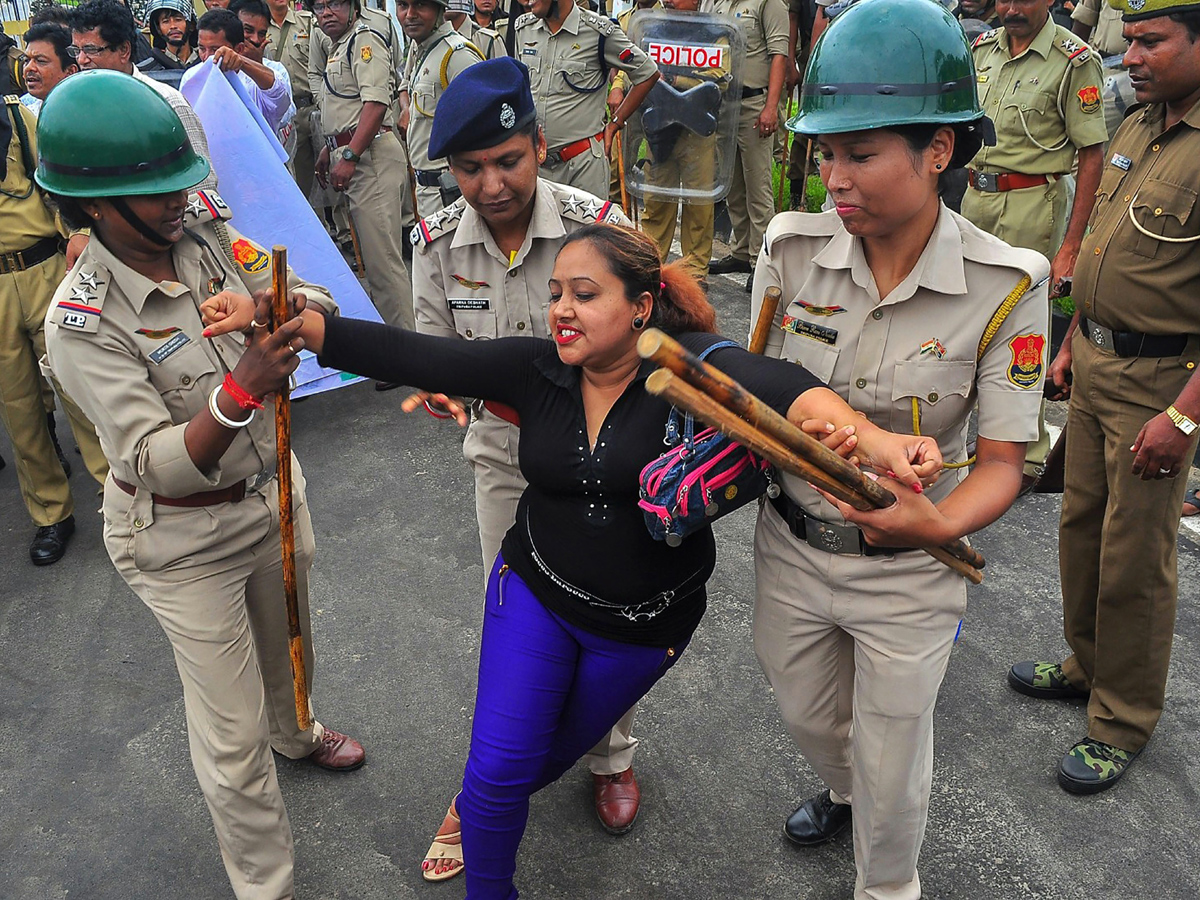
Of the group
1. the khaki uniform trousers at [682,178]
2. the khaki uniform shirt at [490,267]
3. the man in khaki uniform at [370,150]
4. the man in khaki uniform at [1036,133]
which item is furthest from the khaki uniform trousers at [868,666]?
the khaki uniform trousers at [682,178]

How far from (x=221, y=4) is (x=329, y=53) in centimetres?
202

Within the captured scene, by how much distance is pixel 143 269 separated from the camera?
2.65 m

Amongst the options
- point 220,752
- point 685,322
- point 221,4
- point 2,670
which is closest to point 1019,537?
point 685,322

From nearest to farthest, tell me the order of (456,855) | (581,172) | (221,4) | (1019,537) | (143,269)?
(143,269) < (456,855) < (1019,537) < (581,172) < (221,4)

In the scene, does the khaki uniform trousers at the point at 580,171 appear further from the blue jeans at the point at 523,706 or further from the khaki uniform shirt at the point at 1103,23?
the blue jeans at the point at 523,706

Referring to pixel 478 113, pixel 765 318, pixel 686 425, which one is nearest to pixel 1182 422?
pixel 765 318

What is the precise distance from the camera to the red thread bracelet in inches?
92.7

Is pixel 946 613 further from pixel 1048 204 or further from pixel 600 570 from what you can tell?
pixel 1048 204

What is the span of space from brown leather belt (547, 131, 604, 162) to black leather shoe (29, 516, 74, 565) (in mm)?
3643

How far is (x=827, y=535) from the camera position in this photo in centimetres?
245

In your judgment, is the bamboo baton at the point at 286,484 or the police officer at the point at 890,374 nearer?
the police officer at the point at 890,374

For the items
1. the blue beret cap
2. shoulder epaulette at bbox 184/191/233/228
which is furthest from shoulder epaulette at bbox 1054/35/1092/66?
shoulder epaulette at bbox 184/191/233/228

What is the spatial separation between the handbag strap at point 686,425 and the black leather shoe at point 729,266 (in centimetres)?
636

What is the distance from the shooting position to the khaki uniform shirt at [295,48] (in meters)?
8.91
